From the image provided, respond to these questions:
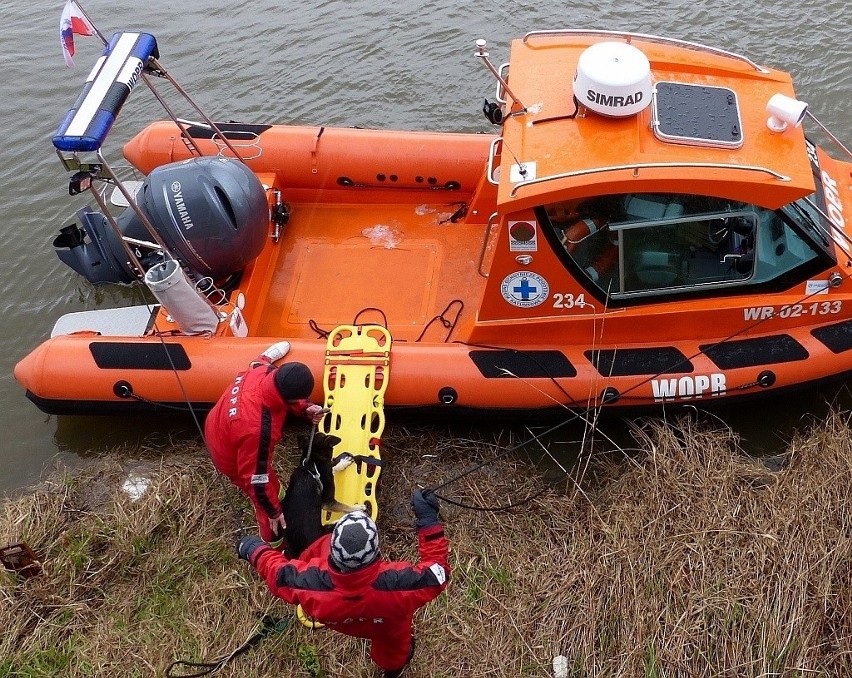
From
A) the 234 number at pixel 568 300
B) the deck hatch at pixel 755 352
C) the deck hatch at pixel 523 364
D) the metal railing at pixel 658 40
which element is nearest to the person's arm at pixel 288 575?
the deck hatch at pixel 523 364

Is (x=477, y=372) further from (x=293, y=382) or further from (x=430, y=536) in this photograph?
(x=430, y=536)

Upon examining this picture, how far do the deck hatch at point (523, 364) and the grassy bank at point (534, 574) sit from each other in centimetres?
63

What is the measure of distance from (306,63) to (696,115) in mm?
5329

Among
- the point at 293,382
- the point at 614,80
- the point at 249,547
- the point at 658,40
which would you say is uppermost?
the point at 614,80

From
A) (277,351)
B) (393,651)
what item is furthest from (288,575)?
(277,351)

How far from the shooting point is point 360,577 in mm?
2785

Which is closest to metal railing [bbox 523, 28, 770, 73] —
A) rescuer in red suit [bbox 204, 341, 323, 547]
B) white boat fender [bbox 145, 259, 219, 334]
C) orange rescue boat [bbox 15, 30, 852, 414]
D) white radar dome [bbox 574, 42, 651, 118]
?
orange rescue boat [bbox 15, 30, 852, 414]

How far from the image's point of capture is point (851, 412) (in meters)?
4.57

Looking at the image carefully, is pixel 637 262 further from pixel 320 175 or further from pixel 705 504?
pixel 320 175

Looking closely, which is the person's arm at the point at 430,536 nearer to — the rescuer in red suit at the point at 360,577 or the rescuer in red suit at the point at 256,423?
the rescuer in red suit at the point at 360,577

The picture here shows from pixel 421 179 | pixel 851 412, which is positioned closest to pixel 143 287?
pixel 421 179

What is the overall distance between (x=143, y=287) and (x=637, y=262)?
4008 millimetres

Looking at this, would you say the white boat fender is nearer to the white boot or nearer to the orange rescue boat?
the orange rescue boat

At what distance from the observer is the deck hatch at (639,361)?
434 centimetres
